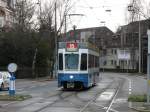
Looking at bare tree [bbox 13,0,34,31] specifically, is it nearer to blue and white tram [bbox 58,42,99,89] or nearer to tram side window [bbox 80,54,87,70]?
blue and white tram [bbox 58,42,99,89]

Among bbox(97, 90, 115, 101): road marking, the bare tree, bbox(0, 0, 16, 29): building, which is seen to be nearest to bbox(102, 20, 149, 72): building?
bbox(0, 0, 16, 29): building

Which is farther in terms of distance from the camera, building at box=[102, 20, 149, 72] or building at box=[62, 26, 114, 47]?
building at box=[62, 26, 114, 47]

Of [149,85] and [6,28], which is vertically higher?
[6,28]

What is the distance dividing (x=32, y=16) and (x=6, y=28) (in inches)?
195

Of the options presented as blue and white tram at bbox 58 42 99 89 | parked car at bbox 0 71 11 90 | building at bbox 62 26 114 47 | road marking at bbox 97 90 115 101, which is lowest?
road marking at bbox 97 90 115 101

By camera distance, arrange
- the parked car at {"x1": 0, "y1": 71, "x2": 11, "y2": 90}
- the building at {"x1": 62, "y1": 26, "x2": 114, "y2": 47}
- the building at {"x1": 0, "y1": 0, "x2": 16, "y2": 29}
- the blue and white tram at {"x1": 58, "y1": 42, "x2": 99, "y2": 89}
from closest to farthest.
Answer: the blue and white tram at {"x1": 58, "y1": 42, "x2": 99, "y2": 89} < the parked car at {"x1": 0, "y1": 71, "x2": 11, "y2": 90} < the building at {"x1": 0, "y1": 0, "x2": 16, "y2": 29} < the building at {"x1": 62, "y1": 26, "x2": 114, "y2": 47}

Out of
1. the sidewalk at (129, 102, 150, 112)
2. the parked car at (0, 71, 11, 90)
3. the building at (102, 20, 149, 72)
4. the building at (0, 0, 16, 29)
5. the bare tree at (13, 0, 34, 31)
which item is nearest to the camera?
the sidewalk at (129, 102, 150, 112)

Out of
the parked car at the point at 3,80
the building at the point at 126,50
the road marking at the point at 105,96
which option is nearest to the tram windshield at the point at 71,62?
the road marking at the point at 105,96

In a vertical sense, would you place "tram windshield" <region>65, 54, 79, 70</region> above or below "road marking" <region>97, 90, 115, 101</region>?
above

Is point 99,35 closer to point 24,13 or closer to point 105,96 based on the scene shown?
point 24,13

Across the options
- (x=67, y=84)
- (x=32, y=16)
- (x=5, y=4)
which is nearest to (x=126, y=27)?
(x=5, y=4)

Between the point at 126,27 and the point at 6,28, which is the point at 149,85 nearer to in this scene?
the point at 6,28

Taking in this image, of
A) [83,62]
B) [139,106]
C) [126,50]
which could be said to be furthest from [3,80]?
[126,50]

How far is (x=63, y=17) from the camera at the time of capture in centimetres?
7438
